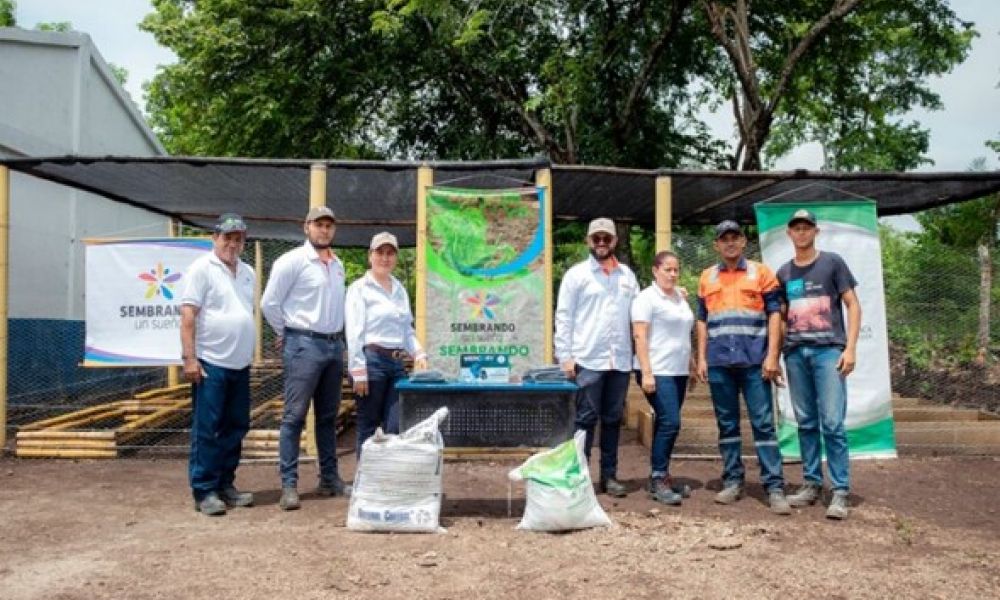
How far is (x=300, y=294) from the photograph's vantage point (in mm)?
5188

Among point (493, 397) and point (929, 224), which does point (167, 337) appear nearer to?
point (493, 397)

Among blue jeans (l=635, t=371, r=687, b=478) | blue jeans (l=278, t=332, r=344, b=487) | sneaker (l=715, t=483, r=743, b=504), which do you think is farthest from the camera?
sneaker (l=715, t=483, r=743, b=504)

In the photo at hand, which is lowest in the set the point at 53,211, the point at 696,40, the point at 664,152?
the point at 53,211

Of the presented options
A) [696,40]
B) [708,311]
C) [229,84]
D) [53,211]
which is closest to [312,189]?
[708,311]

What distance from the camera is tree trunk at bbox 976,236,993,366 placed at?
964 centimetres

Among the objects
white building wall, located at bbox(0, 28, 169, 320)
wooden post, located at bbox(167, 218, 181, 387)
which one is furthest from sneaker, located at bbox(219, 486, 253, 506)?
white building wall, located at bbox(0, 28, 169, 320)

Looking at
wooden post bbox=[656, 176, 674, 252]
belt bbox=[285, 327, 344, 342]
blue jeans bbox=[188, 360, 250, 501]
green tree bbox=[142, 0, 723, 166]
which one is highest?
green tree bbox=[142, 0, 723, 166]

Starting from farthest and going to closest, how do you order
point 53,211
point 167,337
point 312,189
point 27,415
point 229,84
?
point 229,84, point 53,211, point 27,415, point 167,337, point 312,189

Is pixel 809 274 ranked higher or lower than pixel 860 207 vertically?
lower

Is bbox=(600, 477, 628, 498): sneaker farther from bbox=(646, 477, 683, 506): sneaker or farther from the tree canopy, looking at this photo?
Result: the tree canopy

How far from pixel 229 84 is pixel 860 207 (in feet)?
39.6

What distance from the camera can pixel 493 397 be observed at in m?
5.02

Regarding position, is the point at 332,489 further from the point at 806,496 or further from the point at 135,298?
the point at 135,298

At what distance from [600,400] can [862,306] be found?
3039 millimetres
